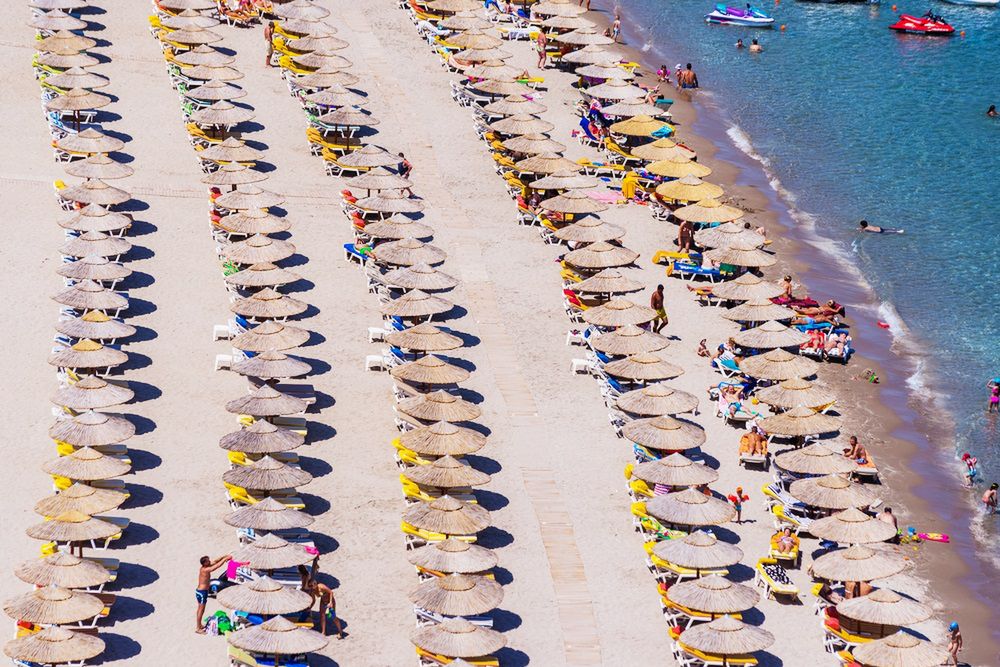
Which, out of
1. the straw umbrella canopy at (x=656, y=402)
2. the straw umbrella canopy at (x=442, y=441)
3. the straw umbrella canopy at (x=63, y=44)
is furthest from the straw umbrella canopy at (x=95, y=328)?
the straw umbrella canopy at (x=63, y=44)

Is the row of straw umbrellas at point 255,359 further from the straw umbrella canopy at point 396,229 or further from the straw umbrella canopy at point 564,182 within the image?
the straw umbrella canopy at point 564,182

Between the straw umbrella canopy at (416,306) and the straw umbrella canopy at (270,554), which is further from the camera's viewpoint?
the straw umbrella canopy at (416,306)

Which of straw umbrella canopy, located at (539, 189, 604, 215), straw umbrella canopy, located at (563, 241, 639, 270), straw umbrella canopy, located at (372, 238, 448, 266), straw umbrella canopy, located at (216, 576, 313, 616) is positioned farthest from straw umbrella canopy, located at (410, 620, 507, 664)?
straw umbrella canopy, located at (539, 189, 604, 215)

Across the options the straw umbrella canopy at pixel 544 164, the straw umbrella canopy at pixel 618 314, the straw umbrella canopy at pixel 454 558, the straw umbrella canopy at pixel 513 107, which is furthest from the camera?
the straw umbrella canopy at pixel 513 107

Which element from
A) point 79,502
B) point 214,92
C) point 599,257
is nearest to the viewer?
point 79,502

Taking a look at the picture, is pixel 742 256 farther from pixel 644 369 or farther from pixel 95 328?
pixel 95 328

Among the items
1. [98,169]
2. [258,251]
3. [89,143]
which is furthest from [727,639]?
[89,143]

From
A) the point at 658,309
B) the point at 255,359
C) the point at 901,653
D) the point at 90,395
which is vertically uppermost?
the point at 658,309
